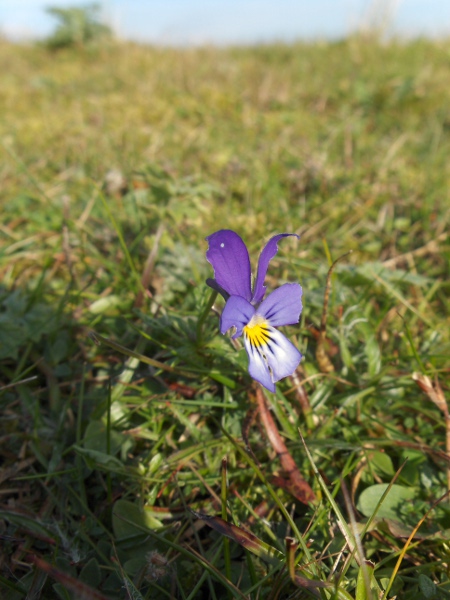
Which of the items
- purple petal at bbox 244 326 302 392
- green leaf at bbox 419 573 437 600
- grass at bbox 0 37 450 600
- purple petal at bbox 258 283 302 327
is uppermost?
purple petal at bbox 258 283 302 327

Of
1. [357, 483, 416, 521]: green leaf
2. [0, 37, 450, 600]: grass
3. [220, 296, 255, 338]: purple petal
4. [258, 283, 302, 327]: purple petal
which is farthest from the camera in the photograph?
[357, 483, 416, 521]: green leaf

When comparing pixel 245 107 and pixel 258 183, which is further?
pixel 245 107

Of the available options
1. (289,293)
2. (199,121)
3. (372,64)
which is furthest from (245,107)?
(289,293)

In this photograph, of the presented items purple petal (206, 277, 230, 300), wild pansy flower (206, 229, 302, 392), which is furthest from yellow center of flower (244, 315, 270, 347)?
purple petal (206, 277, 230, 300)

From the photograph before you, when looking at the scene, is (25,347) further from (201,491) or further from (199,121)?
(199,121)

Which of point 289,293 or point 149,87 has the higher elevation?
point 149,87

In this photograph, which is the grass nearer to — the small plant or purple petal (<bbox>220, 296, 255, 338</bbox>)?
purple petal (<bbox>220, 296, 255, 338</bbox>)

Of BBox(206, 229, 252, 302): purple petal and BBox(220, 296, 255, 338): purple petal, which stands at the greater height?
BBox(206, 229, 252, 302): purple petal

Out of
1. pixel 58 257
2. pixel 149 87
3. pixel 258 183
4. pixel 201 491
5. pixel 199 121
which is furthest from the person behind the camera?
pixel 149 87
